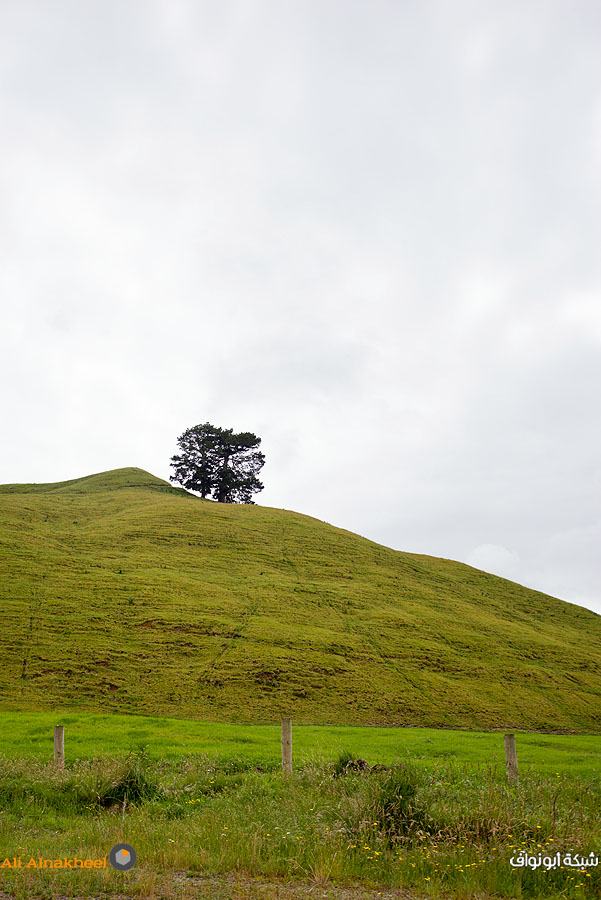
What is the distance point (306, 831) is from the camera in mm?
10039

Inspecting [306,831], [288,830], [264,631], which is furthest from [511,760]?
[264,631]

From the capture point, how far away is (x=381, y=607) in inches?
1966

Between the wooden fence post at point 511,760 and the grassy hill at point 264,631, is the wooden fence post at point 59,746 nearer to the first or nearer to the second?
the wooden fence post at point 511,760

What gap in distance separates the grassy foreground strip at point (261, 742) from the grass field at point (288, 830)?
377 centimetres

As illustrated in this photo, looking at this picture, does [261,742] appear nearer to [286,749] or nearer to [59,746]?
[286,749]

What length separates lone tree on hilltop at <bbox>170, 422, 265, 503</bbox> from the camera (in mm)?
100625

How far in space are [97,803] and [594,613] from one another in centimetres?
6670

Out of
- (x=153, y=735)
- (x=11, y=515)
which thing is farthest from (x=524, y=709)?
(x=11, y=515)

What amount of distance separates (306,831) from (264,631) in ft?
99.7

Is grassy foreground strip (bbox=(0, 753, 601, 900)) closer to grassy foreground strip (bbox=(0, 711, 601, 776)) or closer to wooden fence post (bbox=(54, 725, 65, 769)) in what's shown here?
wooden fence post (bbox=(54, 725, 65, 769))

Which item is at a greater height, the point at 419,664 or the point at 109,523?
the point at 109,523

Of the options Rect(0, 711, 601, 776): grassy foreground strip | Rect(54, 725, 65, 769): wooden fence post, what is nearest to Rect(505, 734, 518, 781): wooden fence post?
Rect(0, 711, 601, 776): grassy foreground strip

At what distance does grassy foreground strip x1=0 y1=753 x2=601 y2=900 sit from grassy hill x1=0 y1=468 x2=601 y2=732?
17.1 metres

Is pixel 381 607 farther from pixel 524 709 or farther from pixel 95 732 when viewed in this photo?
pixel 95 732
